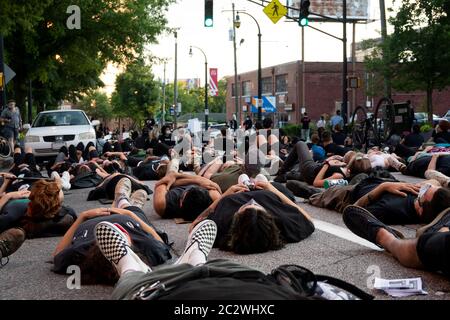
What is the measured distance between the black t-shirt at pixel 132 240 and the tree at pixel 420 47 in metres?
26.9

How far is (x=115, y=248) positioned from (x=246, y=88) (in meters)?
79.1

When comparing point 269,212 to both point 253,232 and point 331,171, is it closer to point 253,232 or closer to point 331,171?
point 253,232

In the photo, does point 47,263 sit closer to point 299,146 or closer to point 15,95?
point 299,146

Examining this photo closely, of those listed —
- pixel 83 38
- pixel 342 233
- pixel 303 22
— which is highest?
pixel 83 38

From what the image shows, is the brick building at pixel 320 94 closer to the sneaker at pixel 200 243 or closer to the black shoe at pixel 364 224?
the black shoe at pixel 364 224

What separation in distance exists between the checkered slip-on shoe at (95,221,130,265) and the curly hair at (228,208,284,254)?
1.45 meters

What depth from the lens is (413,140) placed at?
16250 mm

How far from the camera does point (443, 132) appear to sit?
14484 millimetres

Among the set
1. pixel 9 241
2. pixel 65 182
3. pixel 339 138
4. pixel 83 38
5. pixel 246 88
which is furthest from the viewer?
pixel 246 88

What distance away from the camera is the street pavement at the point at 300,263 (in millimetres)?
4953

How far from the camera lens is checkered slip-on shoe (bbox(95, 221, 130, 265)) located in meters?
4.62

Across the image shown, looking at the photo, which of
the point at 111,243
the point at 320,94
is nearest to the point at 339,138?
the point at 111,243
